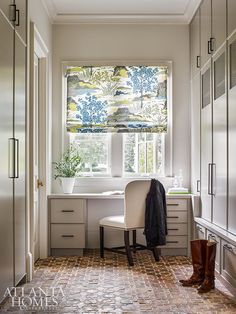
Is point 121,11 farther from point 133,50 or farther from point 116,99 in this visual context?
point 116,99

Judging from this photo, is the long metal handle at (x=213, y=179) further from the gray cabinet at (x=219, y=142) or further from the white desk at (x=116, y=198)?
the white desk at (x=116, y=198)

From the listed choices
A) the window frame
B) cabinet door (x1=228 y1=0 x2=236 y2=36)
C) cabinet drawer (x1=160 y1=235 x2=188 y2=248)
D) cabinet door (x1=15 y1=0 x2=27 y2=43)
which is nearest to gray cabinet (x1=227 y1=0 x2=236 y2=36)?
cabinet door (x1=228 y1=0 x2=236 y2=36)

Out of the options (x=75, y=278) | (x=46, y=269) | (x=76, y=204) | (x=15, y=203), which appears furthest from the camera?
(x=76, y=204)

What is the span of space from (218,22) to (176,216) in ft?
7.09

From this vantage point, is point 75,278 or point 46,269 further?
point 46,269

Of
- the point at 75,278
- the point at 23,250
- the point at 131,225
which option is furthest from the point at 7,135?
the point at 131,225

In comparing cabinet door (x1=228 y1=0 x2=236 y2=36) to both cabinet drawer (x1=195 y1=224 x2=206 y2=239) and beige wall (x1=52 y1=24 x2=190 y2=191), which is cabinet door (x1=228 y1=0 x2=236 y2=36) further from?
cabinet drawer (x1=195 y1=224 x2=206 y2=239)

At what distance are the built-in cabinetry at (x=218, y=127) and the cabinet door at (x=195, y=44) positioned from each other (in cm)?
1

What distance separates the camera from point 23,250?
3.70 meters

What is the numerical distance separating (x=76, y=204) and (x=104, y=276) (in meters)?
1.12

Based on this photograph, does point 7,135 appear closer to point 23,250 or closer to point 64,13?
point 23,250

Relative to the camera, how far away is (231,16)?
11.6ft

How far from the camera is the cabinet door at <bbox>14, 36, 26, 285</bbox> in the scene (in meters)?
3.43

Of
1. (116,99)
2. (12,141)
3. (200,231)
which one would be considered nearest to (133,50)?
(116,99)
